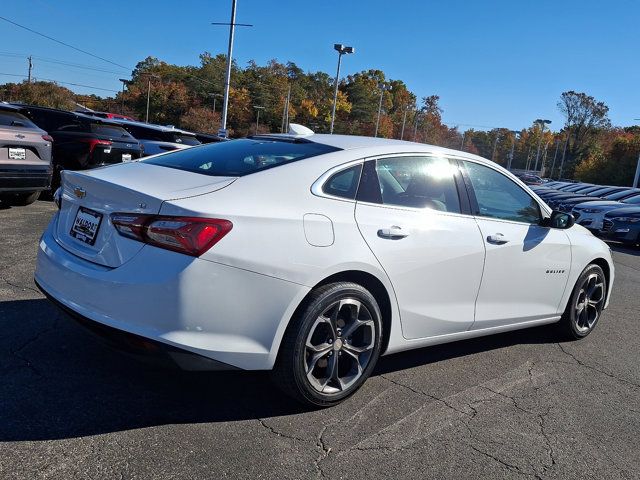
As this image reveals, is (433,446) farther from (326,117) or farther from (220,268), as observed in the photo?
(326,117)

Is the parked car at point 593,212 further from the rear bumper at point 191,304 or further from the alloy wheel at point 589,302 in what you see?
the rear bumper at point 191,304

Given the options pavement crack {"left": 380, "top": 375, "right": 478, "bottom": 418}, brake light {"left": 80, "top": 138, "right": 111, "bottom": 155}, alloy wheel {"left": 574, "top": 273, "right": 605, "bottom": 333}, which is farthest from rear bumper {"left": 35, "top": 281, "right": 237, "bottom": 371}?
brake light {"left": 80, "top": 138, "right": 111, "bottom": 155}

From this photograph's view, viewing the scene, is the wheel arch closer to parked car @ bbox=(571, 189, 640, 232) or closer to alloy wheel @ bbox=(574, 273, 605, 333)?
alloy wheel @ bbox=(574, 273, 605, 333)

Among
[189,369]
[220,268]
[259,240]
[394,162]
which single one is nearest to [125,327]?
[189,369]

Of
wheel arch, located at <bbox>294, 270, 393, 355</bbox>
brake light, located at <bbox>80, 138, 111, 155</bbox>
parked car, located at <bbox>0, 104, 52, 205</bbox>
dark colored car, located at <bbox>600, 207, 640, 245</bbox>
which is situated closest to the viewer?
wheel arch, located at <bbox>294, 270, 393, 355</bbox>

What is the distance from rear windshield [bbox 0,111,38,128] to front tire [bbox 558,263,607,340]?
720 cm

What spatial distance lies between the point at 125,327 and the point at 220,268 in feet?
1.78

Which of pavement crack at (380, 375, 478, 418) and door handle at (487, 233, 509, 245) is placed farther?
door handle at (487, 233, 509, 245)

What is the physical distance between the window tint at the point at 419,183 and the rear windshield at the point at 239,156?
1.27ft

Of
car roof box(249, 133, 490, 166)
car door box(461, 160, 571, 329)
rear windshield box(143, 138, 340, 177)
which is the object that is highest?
car roof box(249, 133, 490, 166)

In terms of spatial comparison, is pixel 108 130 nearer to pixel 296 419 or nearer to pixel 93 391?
pixel 93 391

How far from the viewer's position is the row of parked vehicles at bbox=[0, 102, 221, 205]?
294 inches

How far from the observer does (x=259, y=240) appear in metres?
2.73

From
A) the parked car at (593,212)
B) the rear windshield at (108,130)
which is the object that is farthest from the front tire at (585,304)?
the parked car at (593,212)
